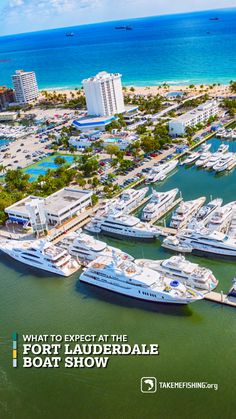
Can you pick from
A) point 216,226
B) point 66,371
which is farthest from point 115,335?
point 216,226

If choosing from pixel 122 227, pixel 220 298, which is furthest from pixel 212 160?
pixel 220 298

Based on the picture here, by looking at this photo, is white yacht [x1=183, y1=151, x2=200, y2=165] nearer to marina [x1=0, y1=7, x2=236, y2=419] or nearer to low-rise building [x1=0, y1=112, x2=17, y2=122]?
marina [x1=0, y1=7, x2=236, y2=419]

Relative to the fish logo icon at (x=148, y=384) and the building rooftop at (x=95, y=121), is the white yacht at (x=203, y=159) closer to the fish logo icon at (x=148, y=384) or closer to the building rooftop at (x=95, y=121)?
the building rooftop at (x=95, y=121)

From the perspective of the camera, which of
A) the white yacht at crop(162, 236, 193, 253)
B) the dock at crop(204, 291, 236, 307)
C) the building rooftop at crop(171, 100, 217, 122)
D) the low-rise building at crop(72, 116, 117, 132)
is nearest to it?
the dock at crop(204, 291, 236, 307)

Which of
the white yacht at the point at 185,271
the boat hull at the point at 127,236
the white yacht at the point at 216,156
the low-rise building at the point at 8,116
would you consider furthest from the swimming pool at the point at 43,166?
the low-rise building at the point at 8,116

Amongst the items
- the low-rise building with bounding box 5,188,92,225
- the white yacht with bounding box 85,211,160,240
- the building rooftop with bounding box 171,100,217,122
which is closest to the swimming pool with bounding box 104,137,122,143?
the building rooftop with bounding box 171,100,217,122

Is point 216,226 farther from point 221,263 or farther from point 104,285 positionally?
point 104,285
